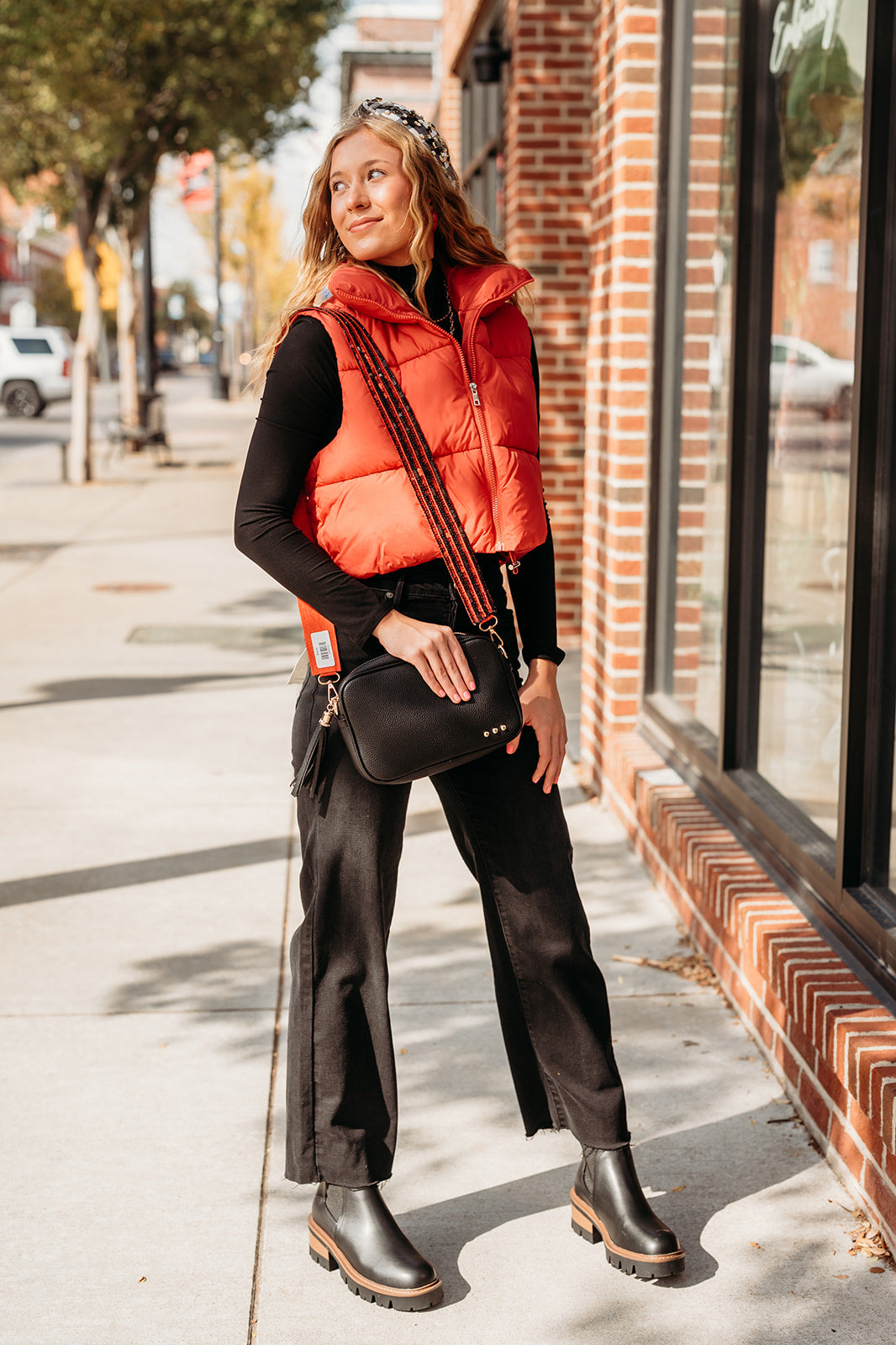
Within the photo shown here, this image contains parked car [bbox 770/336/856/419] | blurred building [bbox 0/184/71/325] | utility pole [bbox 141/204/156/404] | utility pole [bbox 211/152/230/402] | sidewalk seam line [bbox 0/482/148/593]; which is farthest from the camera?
blurred building [bbox 0/184/71/325]

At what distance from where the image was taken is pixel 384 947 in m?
2.80

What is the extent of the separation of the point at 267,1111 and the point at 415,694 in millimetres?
1469

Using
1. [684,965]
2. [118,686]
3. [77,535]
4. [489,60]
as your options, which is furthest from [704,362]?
[77,535]

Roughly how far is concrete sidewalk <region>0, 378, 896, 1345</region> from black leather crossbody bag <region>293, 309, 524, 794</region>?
105cm

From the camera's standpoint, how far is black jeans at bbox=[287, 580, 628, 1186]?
8.89 feet

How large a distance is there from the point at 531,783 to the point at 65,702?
5347 mm

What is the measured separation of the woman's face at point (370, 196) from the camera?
8.63 feet

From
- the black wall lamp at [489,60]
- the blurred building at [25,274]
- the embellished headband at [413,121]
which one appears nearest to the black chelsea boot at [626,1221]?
the embellished headband at [413,121]

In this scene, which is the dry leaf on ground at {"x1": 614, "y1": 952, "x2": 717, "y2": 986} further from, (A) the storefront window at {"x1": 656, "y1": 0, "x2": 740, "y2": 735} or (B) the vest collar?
(B) the vest collar

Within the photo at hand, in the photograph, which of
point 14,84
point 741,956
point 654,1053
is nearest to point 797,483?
point 741,956

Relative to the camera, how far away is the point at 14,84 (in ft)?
57.7

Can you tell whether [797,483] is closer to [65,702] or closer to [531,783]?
[531,783]

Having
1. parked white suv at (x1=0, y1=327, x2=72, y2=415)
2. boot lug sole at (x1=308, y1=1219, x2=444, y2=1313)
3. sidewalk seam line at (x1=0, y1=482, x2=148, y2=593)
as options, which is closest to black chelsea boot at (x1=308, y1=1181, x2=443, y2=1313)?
boot lug sole at (x1=308, y1=1219, x2=444, y2=1313)

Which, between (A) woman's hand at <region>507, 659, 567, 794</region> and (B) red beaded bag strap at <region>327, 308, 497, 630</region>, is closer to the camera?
(B) red beaded bag strap at <region>327, 308, 497, 630</region>
